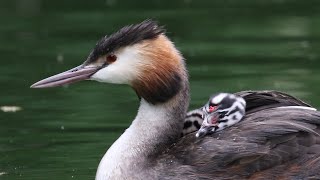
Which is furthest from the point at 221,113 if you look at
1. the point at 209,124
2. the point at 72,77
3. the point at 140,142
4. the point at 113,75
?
the point at 72,77

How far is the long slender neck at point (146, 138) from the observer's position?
9.75m

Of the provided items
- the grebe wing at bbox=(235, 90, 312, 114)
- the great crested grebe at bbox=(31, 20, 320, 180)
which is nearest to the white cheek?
the great crested grebe at bbox=(31, 20, 320, 180)

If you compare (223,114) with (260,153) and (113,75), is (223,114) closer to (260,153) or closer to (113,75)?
(260,153)

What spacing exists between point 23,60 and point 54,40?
1545 mm

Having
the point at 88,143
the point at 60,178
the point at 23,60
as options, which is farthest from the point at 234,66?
the point at 60,178

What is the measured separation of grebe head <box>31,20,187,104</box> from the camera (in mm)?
9734

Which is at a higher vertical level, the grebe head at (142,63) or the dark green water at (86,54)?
the grebe head at (142,63)

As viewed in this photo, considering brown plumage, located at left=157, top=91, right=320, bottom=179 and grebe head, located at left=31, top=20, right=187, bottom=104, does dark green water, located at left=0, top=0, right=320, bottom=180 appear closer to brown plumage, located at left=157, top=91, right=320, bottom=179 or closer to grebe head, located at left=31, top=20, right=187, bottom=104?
grebe head, located at left=31, top=20, right=187, bottom=104

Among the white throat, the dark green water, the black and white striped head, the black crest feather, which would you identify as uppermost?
the black crest feather

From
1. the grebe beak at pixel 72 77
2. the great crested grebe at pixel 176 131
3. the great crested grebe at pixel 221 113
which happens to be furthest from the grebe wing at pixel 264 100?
the grebe beak at pixel 72 77

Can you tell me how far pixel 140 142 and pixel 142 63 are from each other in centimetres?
62

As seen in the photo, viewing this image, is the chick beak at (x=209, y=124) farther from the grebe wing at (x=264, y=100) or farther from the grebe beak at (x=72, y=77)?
the grebe beak at (x=72, y=77)

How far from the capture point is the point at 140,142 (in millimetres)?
9836

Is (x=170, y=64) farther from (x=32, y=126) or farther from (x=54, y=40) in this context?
(x=54, y=40)
